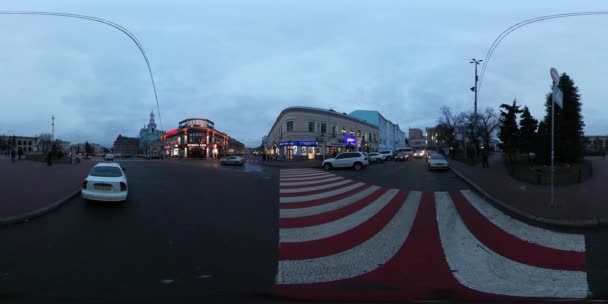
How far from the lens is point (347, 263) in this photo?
18.0ft

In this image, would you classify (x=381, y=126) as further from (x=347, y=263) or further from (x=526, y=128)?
(x=347, y=263)

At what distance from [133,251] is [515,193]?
39.7 feet

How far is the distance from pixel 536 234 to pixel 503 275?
2706mm

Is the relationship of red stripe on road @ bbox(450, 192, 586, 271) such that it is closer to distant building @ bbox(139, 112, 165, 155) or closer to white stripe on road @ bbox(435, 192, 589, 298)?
white stripe on road @ bbox(435, 192, 589, 298)

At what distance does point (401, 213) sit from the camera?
862 cm

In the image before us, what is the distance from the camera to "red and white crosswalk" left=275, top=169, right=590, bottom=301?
456cm

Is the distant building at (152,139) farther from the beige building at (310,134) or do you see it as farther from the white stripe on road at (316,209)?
the white stripe on road at (316,209)

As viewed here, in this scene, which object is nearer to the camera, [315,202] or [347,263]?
[347,263]

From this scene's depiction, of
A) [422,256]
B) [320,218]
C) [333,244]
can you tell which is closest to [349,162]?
[320,218]

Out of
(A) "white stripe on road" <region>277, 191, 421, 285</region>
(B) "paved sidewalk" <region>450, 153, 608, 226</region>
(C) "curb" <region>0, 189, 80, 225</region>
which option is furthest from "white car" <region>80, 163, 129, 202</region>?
(B) "paved sidewalk" <region>450, 153, 608, 226</region>

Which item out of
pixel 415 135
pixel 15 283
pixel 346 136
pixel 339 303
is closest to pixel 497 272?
pixel 339 303

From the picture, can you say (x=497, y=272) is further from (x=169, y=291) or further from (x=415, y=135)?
(x=415, y=135)

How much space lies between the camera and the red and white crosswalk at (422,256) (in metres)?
4.56

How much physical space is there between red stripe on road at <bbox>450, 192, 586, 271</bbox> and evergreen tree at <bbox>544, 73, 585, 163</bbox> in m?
16.1
